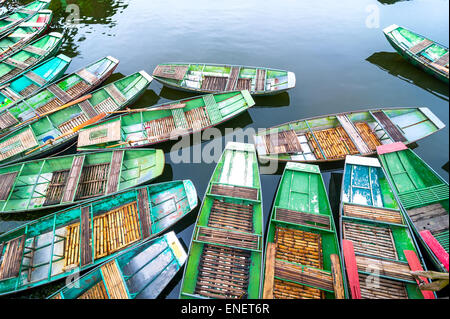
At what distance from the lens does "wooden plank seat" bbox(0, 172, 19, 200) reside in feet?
42.3

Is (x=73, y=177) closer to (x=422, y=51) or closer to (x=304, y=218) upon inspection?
(x=304, y=218)

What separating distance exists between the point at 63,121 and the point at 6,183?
6.58 meters

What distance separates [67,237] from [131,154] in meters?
5.93

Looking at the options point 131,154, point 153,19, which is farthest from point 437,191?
point 153,19

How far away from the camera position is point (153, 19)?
32219 mm

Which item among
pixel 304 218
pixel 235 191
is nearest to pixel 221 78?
pixel 235 191

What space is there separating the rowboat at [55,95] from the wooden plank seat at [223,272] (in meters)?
17.6

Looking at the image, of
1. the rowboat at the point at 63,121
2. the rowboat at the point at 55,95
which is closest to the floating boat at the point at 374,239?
the rowboat at the point at 63,121

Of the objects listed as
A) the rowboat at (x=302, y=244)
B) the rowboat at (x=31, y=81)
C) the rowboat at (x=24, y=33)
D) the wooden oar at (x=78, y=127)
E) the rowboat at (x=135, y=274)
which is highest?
the rowboat at (x=24, y=33)

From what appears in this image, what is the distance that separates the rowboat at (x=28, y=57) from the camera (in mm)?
22125

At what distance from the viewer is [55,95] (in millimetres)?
19266

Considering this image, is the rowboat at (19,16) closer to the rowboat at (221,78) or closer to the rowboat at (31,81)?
the rowboat at (31,81)

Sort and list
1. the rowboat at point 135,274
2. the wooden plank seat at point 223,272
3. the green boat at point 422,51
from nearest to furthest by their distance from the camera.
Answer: the rowboat at point 135,274 < the wooden plank seat at point 223,272 < the green boat at point 422,51

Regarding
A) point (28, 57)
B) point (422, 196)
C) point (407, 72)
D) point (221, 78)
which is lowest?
point (422, 196)
